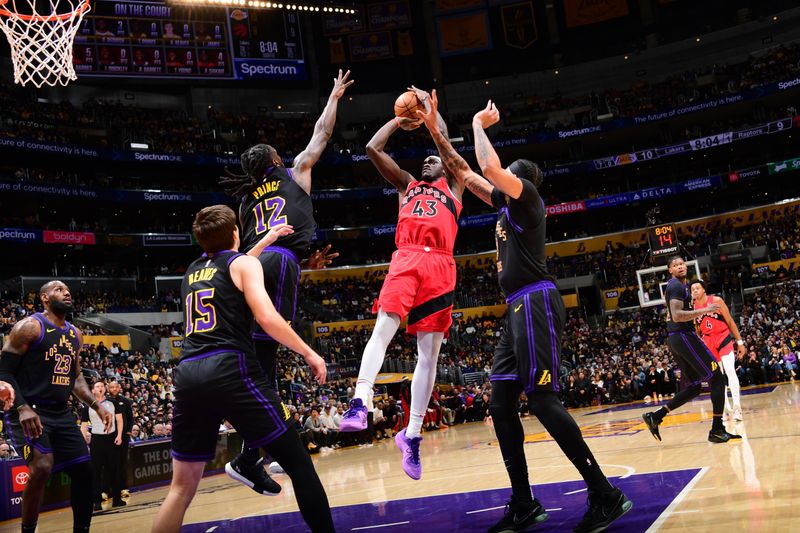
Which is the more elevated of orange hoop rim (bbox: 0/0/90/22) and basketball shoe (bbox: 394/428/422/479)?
orange hoop rim (bbox: 0/0/90/22)

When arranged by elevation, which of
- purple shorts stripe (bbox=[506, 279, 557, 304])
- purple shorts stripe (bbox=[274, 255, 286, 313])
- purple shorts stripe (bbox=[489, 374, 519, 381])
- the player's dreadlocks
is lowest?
purple shorts stripe (bbox=[489, 374, 519, 381])

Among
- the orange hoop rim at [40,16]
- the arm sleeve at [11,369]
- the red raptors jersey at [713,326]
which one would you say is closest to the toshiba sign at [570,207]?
the red raptors jersey at [713,326]

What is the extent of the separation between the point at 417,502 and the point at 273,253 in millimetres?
2667

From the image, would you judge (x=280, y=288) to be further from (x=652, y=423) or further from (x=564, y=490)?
(x=652, y=423)

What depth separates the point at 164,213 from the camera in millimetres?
38156

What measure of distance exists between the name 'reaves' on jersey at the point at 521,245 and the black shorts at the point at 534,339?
0.08 m

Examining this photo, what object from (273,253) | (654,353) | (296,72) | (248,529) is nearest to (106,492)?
(248,529)

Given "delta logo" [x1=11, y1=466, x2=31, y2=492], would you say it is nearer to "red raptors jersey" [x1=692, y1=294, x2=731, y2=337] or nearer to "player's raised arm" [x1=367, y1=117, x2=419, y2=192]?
"player's raised arm" [x1=367, y1=117, x2=419, y2=192]

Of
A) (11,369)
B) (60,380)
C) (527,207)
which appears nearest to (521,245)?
(527,207)

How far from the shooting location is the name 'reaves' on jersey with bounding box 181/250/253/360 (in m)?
4.01

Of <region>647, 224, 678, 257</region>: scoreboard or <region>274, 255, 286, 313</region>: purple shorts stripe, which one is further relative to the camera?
<region>647, 224, 678, 257</region>: scoreboard

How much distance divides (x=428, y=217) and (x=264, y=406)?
2373 millimetres

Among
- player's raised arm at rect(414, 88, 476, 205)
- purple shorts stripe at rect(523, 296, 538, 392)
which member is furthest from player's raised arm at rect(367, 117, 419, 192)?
purple shorts stripe at rect(523, 296, 538, 392)

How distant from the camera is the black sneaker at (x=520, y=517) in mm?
4705
